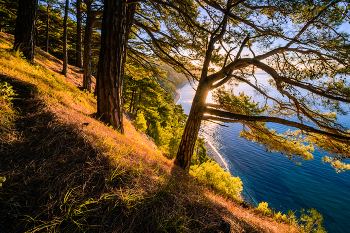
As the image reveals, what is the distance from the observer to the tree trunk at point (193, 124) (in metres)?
4.40

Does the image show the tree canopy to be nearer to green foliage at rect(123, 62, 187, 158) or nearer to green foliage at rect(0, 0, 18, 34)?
green foliage at rect(123, 62, 187, 158)

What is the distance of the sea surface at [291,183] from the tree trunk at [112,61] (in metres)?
8.12

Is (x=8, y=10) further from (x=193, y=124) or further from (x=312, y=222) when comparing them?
(x=312, y=222)

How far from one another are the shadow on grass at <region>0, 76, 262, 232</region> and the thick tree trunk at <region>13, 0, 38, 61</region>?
466 centimetres

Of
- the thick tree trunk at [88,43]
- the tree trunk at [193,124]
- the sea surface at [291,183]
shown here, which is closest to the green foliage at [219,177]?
the sea surface at [291,183]

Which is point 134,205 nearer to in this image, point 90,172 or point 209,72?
point 90,172

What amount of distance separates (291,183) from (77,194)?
26049 millimetres

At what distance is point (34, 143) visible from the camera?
2.01 meters

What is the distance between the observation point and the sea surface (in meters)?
15.2

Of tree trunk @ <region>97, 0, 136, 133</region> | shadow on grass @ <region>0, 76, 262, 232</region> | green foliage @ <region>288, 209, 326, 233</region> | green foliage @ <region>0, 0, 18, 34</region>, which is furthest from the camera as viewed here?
green foliage @ <region>0, 0, 18, 34</region>

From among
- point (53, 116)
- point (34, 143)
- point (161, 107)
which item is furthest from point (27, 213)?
point (161, 107)

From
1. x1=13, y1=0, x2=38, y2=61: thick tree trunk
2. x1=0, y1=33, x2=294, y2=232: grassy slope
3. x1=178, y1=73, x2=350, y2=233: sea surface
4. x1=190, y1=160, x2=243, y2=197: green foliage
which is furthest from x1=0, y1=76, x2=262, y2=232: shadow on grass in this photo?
x1=178, y1=73, x2=350, y2=233: sea surface

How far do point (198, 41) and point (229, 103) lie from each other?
237cm

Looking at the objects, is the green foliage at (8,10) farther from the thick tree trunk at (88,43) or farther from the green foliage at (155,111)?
the green foliage at (155,111)
